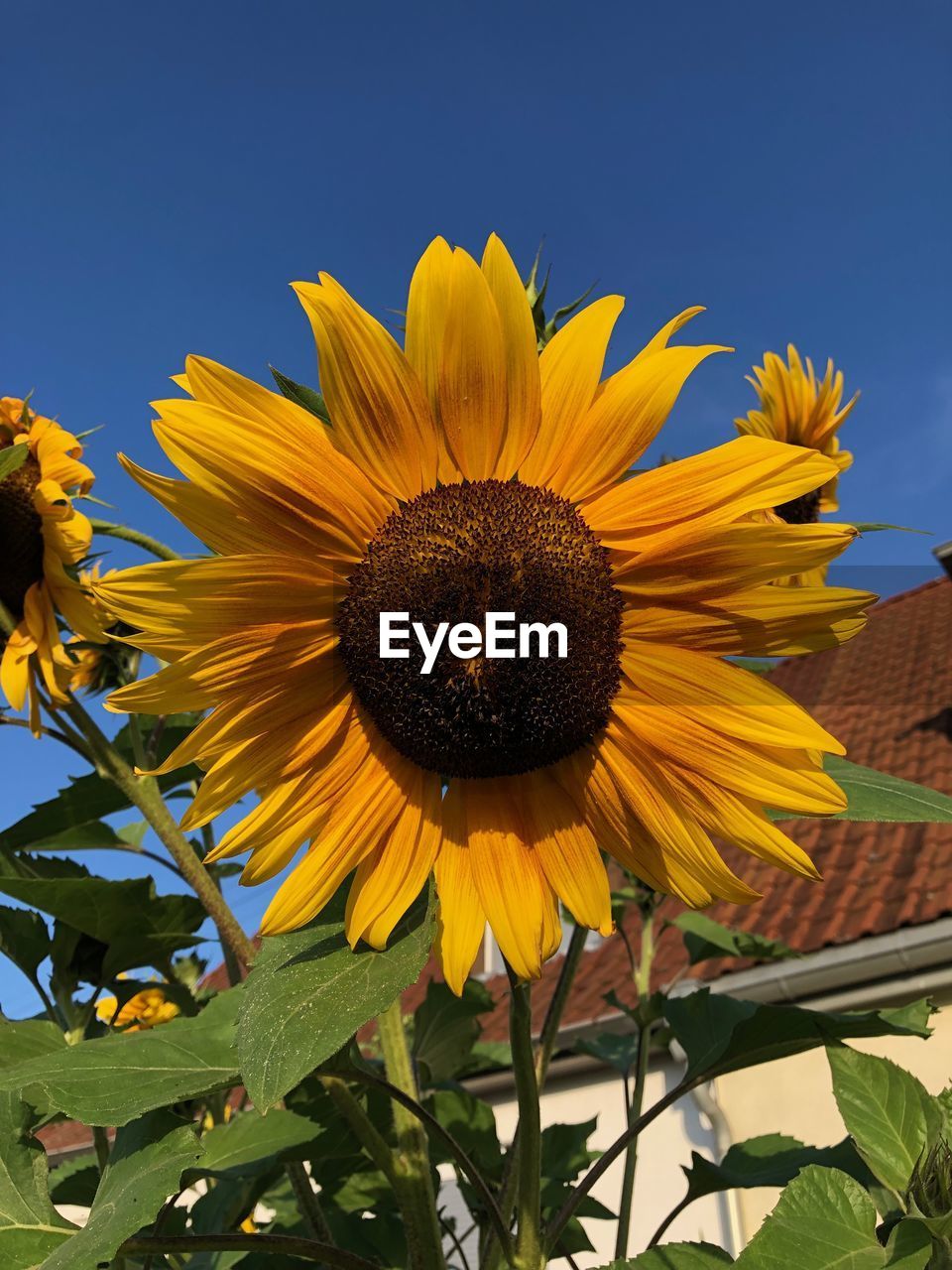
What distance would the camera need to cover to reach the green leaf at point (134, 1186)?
1.01 metres

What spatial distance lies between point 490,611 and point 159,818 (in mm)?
899

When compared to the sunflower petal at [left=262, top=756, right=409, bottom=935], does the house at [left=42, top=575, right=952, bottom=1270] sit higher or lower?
lower

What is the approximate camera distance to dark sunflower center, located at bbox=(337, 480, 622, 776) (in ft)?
3.96

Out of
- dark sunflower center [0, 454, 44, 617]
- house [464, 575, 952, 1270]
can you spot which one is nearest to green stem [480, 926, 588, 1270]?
dark sunflower center [0, 454, 44, 617]

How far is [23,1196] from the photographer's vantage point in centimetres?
132

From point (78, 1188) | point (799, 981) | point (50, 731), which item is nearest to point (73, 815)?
point (50, 731)

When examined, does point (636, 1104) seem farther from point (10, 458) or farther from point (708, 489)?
point (10, 458)

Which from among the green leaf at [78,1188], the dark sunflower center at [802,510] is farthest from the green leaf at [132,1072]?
the dark sunflower center at [802,510]

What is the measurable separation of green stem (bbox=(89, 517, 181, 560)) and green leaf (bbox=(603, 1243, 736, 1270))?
113 cm

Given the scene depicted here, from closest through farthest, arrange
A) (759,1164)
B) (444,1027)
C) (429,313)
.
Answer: (429,313) → (759,1164) → (444,1027)

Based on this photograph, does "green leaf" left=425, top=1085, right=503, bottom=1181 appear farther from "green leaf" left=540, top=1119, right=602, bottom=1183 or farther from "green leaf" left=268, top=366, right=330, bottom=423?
"green leaf" left=268, top=366, right=330, bottom=423

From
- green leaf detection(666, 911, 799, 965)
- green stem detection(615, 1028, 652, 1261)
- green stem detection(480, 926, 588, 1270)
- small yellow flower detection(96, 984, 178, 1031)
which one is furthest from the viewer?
small yellow flower detection(96, 984, 178, 1031)

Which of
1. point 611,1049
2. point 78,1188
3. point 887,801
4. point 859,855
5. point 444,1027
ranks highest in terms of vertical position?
point 887,801

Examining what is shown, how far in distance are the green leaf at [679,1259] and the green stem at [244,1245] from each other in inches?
11.9
